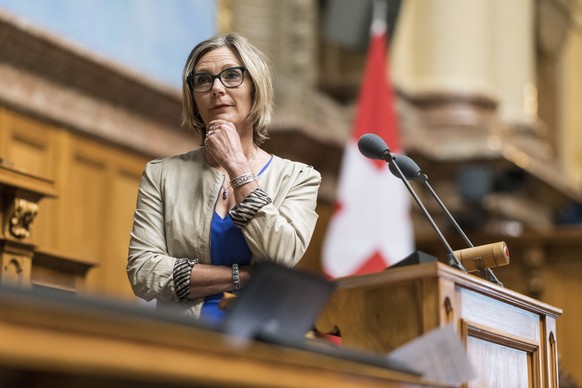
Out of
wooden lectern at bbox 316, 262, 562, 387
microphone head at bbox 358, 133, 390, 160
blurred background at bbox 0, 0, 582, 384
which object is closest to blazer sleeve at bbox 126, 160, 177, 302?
wooden lectern at bbox 316, 262, 562, 387

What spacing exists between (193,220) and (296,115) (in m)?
6.14

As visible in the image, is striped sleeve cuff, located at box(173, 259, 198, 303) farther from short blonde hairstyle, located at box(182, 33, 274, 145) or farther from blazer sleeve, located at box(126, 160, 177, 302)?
short blonde hairstyle, located at box(182, 33, 274, 145)

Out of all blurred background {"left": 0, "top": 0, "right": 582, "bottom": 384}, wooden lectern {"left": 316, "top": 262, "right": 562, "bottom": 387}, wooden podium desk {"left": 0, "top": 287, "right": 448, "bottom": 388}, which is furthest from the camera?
blurred background {"left": 0, "top": 0, "right": 582, "bottom": 384}

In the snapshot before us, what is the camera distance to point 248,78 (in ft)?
10.2

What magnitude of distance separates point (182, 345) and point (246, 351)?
127 mm

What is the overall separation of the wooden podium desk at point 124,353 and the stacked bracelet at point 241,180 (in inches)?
Result: 41.4

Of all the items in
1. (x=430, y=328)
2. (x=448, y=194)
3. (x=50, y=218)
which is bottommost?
(x=430, y=328)

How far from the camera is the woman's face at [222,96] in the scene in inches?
121

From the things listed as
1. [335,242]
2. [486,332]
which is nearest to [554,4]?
[335,242]

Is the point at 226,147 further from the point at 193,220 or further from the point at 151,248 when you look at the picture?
the point at 151,248

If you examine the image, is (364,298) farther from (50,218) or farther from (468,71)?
(468,71)

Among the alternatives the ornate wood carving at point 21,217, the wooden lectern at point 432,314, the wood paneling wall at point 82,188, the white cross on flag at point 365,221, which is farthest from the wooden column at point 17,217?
the white cross on flag at point 365,221

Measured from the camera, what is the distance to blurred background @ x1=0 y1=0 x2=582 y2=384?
21.1ft

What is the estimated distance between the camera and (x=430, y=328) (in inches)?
101
